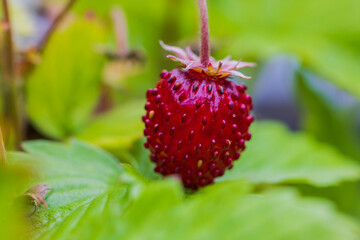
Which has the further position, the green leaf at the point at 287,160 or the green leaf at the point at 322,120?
the green leaf at the point at 322,120

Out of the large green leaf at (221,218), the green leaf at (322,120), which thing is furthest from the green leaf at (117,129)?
the green leaf at (322,120)

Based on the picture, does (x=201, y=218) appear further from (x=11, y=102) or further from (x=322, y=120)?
(x=322, y=120)

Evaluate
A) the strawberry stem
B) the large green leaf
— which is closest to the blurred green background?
the large green leaf

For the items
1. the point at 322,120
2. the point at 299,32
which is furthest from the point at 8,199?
the point at 299,32

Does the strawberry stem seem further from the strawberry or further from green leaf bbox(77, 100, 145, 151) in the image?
green leaf bbox(77, 100, 145, 151)

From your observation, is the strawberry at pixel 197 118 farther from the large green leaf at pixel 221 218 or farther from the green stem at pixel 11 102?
the green stem at pixel 11 102

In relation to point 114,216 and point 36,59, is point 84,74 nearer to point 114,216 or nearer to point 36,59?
point 36,59

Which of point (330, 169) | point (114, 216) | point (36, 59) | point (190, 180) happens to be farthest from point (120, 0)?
point (114, 216)
